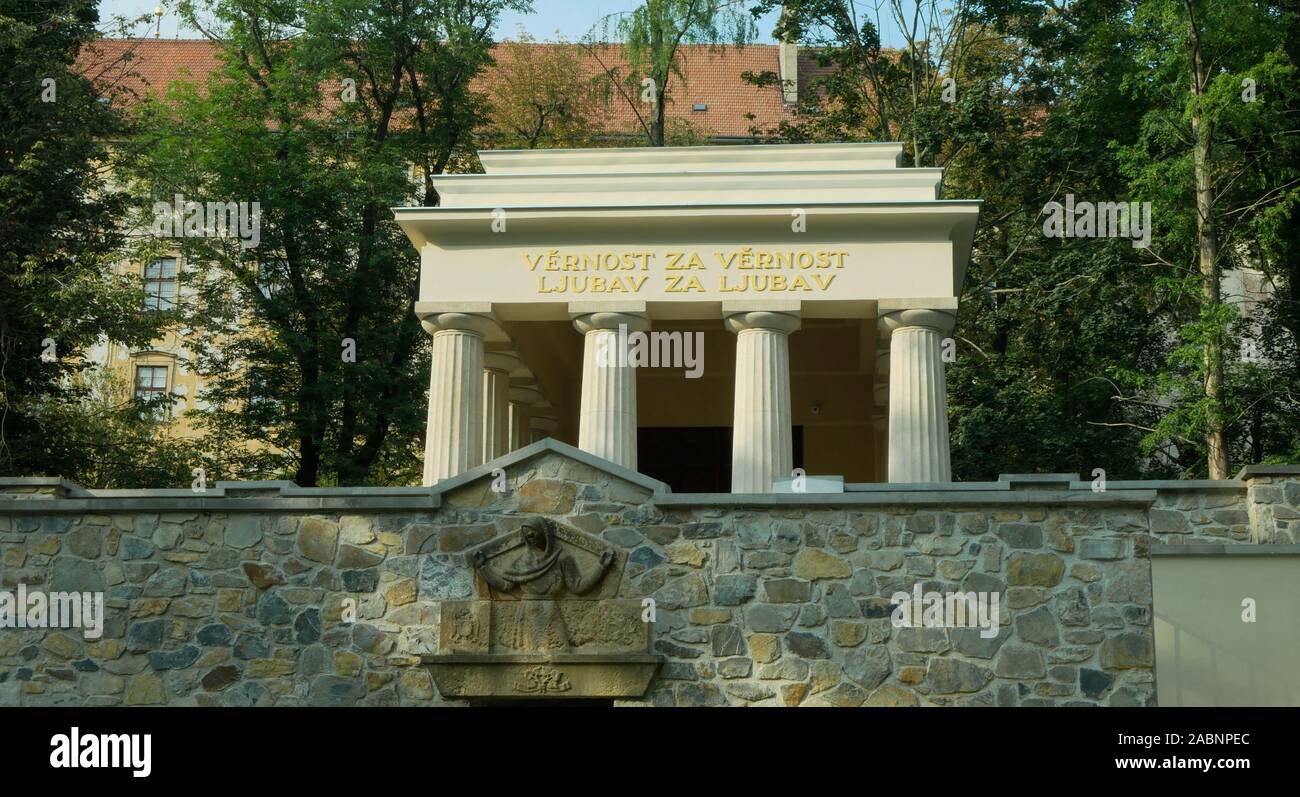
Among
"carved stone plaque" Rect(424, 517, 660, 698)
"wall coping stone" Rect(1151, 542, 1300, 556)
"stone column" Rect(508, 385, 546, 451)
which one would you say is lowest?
"carved stone plaque" Rect(424, 517, 660, 698)

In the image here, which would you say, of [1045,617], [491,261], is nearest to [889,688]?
[1045,617]

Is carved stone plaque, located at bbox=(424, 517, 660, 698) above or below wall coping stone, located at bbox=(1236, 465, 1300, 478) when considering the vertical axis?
below

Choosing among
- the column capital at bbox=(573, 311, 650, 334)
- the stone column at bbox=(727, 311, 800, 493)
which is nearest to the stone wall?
the stone column at bbox=(727, 311, 800, 493)

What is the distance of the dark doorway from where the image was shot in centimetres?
3206

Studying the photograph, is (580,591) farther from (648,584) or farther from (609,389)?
(609,389)

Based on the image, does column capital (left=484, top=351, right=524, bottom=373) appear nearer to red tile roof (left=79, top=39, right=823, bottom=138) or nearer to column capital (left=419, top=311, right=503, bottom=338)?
column capital (left=419, top=311, right=503, bottom=338)

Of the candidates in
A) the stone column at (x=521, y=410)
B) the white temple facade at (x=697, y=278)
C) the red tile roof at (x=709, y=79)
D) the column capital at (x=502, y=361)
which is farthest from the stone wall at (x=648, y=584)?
the red tile roof at (x=709, y=79)

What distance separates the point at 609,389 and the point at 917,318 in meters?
5.29

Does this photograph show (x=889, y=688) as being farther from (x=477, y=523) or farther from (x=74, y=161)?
(x=74, y=161)

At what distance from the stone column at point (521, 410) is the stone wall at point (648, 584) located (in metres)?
16.6

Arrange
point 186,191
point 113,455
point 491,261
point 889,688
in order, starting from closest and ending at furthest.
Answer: point 889,688 → point 491,261 → point 113,455 → point 186,191

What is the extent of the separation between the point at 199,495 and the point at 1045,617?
26.4 ft

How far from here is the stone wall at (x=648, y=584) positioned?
539 inches

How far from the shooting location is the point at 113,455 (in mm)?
31281
